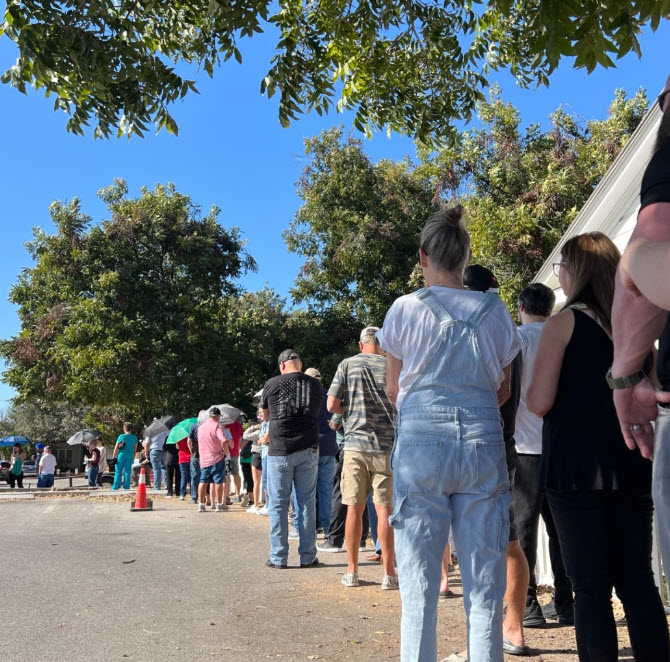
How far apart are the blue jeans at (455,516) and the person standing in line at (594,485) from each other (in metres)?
0.26

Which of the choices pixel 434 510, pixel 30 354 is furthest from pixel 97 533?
pixel 30 354

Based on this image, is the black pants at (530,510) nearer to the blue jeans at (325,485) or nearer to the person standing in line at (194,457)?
the blue jeans at (325,485)

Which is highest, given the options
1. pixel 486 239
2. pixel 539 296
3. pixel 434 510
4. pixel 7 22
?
pixel 486 239

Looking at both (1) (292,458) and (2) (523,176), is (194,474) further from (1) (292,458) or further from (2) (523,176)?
(2) (523,176)

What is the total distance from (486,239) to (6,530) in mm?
15262

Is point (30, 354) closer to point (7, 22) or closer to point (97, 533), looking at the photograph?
point (97, 533)

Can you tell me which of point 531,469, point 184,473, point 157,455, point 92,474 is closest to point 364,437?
point 531,469

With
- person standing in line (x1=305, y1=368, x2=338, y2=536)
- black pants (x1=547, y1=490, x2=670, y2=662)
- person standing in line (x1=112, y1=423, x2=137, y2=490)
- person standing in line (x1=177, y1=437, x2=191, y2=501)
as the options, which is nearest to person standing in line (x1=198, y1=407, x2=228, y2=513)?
person standing in line (x1=305, y1=368, x2=338, y2=536)

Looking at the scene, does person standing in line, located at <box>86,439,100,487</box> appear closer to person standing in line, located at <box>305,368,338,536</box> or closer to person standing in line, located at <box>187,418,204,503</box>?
person standing in line, located at <box>187,418,204,503</box>

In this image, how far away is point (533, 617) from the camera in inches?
196

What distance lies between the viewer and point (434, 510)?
3211mm

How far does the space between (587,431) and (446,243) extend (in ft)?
3.34

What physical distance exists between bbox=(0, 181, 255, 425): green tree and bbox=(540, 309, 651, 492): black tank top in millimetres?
27399

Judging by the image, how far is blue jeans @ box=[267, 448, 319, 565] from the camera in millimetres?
7629
